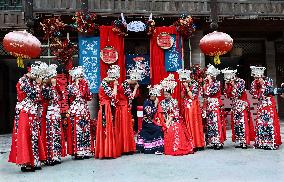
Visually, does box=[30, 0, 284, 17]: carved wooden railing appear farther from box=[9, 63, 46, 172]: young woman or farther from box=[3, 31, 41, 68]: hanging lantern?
box=[9, 63, 46, 172]: young woman

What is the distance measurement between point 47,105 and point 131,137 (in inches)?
69.8

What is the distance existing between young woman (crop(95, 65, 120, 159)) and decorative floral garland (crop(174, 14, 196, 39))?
3420 millimetres

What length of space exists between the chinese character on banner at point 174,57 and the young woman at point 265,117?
A: 312cm

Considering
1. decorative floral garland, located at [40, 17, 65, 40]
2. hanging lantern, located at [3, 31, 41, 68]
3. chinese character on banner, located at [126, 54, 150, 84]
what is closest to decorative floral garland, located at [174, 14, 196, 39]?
chinese character on banner, located at [126, 54, 150, 84]

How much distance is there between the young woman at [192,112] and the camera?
707cm

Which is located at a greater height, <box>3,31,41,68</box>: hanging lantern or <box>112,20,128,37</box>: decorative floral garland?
<box>112,20,128,37</box>: decorative floral garland

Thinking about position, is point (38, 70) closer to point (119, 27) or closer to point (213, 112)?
point (213, 112)

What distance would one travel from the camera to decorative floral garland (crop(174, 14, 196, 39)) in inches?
365

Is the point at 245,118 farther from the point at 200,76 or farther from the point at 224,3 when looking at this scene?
→ the point at 224,3

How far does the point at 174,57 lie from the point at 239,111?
328 centimetres

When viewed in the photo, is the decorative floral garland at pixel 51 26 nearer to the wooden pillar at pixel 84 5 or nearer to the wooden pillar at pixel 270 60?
the wooden pillar at pixel 84 5

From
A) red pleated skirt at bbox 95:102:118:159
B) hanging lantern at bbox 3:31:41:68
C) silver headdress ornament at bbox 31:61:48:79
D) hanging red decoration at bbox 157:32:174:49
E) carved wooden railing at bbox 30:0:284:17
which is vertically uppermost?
carved wooden railing at bbox 30:0:284:17

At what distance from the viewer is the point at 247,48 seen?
13.4 meters

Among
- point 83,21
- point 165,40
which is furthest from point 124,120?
point 165,40
